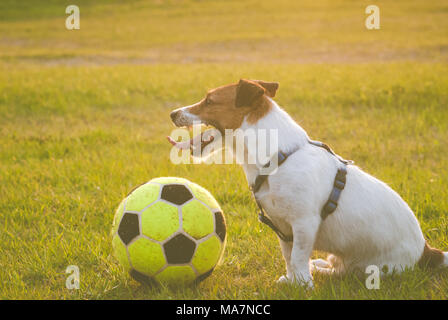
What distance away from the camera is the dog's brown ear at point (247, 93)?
3.33m

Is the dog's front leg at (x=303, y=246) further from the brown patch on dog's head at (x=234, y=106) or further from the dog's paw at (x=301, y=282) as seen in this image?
the brown patch on dog's head at (x=234, y=106)

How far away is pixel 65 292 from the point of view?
3654mm

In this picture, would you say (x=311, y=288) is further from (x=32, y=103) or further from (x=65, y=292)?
(x=32, y=103)

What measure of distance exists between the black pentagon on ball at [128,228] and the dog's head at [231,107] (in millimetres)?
774

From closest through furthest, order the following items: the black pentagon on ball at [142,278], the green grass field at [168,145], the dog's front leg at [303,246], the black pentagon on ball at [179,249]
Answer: the dog's front leg at [303,246] < the black pentagon on ball at [179,249] < the black pentagon on ball at [142,278] < the green grass field at [168,145]

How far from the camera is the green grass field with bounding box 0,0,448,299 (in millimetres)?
3783

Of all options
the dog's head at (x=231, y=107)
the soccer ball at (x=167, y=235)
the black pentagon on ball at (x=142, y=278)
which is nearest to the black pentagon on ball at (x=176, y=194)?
the soccer ball at (x=167, y=235)

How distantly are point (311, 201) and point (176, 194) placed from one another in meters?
0.99

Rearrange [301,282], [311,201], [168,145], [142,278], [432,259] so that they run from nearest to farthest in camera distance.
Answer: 1. [311,201]
2. [301,282]
3. [142,278]
4. [432,259]
5. [168,145]

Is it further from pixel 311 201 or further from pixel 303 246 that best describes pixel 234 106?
pixel 303 246

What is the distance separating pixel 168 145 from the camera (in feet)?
24.6

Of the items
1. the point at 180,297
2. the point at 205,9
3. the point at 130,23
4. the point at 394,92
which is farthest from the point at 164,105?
the point at 205,9

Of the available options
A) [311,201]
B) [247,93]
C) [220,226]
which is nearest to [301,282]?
[311,201]
